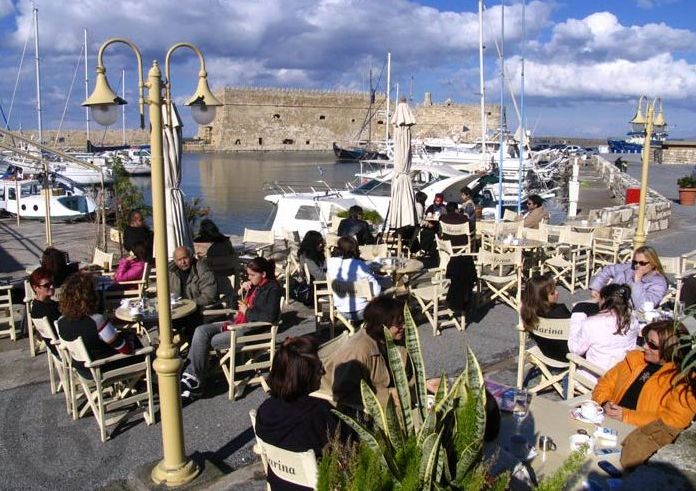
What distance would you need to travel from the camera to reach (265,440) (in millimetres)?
2625

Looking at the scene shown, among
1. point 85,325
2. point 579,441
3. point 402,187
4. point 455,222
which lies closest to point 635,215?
point 455,222

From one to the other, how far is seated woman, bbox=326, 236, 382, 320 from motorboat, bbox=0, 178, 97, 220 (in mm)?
14986

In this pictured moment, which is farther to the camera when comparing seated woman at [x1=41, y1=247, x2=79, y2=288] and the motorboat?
the motorboat

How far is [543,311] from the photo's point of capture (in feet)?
14.2

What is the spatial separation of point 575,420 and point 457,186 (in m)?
13.6

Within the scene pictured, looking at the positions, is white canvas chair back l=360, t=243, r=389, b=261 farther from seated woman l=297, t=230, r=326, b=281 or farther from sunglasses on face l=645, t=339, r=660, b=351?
sunglasses on face l=645, t=339, r=660, b=351

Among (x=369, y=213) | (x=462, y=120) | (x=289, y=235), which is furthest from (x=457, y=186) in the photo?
(x=462, y=120)

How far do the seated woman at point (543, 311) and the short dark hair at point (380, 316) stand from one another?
1079mm

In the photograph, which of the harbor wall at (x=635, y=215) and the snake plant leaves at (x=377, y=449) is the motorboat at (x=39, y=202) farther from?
the snake plant leaves at (x=377, y=449)

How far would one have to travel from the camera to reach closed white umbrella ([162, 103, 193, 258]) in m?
6.83

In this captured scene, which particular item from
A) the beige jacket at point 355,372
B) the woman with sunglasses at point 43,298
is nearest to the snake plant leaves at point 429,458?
the beige jacket at point 355,372

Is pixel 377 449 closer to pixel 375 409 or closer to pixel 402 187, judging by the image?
pixel 375 409

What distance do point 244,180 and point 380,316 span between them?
37.3 metres

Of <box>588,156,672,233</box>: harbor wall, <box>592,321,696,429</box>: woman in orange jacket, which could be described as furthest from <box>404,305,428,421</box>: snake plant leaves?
<box>588,156,672,233</box>: harbor wall
